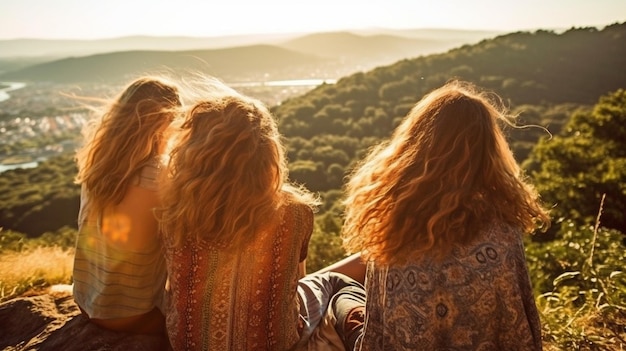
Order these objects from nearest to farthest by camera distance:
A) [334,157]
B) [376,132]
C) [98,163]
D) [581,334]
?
1. [98,163]
2. [581,334]
3. [334,157]
4. [376,132]

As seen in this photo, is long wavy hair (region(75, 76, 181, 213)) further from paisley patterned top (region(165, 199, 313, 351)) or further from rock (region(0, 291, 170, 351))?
rock (region(0, 291, 170, 351))

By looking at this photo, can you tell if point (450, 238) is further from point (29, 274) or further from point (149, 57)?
point (149, 57)

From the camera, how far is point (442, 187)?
1717mm

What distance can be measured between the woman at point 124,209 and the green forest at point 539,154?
1163 millimetres

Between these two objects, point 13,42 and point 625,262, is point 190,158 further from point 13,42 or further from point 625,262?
point 13,42

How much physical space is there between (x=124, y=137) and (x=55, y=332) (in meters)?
1.14

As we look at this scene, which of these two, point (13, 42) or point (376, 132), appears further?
point (13, 42)

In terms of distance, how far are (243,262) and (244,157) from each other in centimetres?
42

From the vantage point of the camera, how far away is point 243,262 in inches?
74.1

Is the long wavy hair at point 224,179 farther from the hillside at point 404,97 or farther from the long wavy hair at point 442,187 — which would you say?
the hillside at point 404,97

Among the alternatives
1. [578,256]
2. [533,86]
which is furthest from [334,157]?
[578,256]

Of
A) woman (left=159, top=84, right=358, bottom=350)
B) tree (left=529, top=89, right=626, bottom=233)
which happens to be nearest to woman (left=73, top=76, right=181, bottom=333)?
woman (left=159, top=84, right=358, bottom=350)

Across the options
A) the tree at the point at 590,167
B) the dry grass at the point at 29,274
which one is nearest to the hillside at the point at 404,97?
the tree at the point at 590,167

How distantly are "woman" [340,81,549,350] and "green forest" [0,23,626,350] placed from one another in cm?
55
